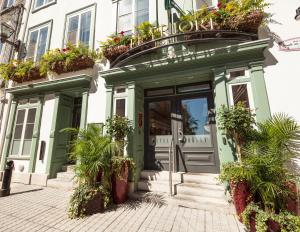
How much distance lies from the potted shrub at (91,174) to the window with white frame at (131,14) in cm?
428

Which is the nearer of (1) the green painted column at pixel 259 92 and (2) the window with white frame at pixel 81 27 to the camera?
(1) the green painted column at pixel 259 92

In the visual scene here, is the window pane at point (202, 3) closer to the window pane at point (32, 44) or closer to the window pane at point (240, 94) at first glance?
the window pane at point (240, 94)

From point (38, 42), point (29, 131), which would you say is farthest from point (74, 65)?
point (29, 131)

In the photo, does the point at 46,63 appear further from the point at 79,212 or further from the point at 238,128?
the point at 238,128

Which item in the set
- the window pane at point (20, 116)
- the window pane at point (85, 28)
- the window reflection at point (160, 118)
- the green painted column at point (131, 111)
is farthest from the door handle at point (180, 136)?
the window pane at point (20, 116)

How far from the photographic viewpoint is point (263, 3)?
4.67m

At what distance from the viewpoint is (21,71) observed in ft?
24.2

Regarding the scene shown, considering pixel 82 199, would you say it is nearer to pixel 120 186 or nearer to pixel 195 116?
pixel 120 186

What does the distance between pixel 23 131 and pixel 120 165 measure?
5494mm

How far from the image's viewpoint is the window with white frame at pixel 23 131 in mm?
7124

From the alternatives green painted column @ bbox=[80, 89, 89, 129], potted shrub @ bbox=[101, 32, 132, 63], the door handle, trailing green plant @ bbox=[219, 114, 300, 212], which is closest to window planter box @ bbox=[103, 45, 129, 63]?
potted shrub @ bbox=[101, 32, 132, 63]

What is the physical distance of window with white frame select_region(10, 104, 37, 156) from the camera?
23.4ft

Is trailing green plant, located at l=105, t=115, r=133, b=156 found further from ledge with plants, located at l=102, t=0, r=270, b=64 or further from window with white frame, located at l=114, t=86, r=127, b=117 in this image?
ledge with plants, located at l=102, t=0, r=270, b=64

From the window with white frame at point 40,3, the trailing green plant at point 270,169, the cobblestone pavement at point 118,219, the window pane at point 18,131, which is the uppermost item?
the window with white frame at point 40,3
